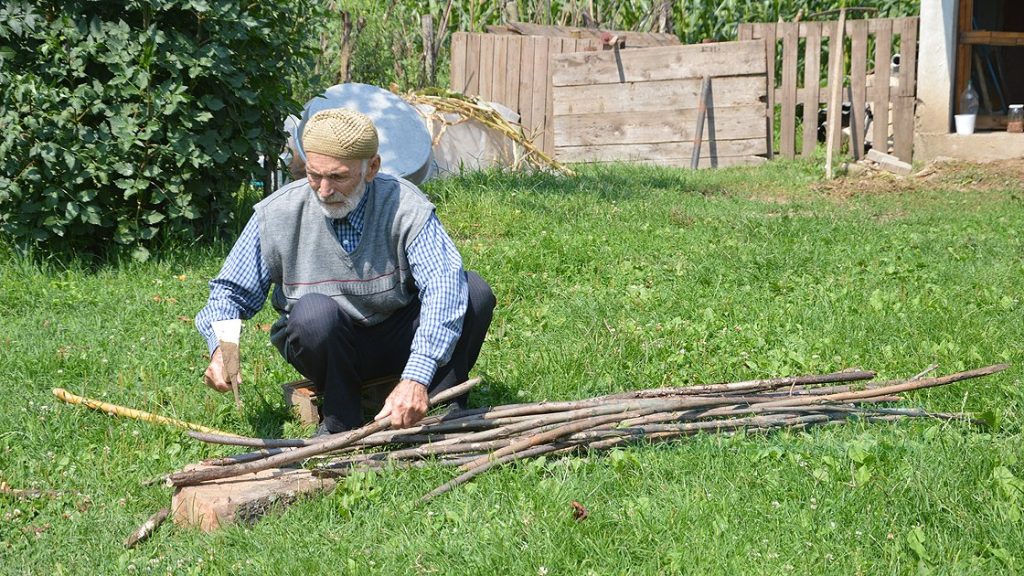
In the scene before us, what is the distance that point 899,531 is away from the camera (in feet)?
10.4

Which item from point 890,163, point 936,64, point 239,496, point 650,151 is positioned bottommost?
point 239,496

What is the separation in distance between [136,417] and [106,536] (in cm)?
97

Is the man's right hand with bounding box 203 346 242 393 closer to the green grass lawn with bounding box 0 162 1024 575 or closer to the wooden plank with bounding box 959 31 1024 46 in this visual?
the green grass lawn with bounding box 0 162 1024 575

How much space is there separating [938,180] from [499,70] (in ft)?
20.1

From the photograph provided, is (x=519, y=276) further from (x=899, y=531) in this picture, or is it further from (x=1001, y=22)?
(x=1001, y=22)

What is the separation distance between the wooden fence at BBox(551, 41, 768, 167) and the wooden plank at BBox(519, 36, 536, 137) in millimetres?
365

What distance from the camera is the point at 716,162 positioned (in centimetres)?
1363

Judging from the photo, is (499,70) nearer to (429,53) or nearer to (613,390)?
(429,53)

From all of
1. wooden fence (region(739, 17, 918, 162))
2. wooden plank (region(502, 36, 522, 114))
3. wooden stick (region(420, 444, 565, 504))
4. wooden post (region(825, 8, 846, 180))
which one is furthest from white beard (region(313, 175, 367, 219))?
wooden plank (region(502, 36, 522, 114))

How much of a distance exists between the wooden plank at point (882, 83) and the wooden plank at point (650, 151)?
1.43 meters

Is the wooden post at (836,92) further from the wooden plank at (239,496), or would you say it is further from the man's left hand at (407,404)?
the wooden plank at (239,496)

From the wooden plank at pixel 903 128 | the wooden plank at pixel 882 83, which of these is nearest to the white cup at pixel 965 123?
the wooden plank at pixel 903 128

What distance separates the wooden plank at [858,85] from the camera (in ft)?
42.1

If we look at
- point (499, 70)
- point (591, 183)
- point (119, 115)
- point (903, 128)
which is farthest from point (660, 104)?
point (119, 115)
